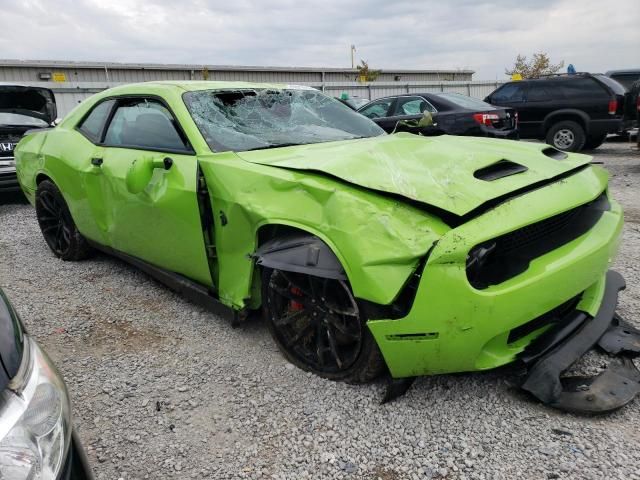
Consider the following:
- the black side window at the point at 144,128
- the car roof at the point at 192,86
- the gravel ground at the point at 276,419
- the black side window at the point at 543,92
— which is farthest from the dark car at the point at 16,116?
the black side window at the point at 543,92

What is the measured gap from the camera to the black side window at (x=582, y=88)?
935 cm

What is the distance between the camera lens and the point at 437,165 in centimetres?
231

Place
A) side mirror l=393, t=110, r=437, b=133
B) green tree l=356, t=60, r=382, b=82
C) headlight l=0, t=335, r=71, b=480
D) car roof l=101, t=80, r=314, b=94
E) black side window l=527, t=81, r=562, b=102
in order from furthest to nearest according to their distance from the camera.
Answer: green tree l=356, t=60, r=382, b=82 < black side window l=527, t=81, r=562, b=102 < side mirror l=393, t=110, r=437, b=133 < car roof l=101, t=80, r=314, b=94 < headlight l=0, t=335, r=71, b=480

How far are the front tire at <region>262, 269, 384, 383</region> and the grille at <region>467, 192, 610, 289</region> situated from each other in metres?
0.54

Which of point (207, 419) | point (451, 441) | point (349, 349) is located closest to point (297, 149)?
point (349, 349)

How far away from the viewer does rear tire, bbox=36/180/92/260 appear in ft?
14.2

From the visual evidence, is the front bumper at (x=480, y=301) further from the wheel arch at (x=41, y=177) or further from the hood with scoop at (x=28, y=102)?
the hood with scoop at (x=28, y=102)

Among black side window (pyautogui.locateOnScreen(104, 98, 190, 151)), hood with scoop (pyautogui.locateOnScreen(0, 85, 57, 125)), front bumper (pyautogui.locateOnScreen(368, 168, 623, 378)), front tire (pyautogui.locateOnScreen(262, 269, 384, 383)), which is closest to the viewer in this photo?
front bumper (pyautogui.locateOnScreen(368, 168, 623, 378))

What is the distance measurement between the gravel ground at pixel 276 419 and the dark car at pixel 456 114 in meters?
5.33

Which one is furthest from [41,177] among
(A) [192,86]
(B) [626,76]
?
(B) [626,76]

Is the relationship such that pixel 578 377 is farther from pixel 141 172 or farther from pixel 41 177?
pixel 41 177

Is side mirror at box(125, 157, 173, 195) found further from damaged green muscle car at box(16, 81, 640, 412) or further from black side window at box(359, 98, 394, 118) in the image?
black side window at box(359, 98, 394, 118)

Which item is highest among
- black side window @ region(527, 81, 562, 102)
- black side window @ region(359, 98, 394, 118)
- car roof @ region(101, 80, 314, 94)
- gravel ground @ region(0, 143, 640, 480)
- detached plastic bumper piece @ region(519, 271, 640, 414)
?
car roof @ region(101, 80, 314, 94)

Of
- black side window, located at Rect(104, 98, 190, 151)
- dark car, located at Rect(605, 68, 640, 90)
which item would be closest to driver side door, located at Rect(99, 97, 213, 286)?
black side window, located at Rect(104, 98, 190, 151)
